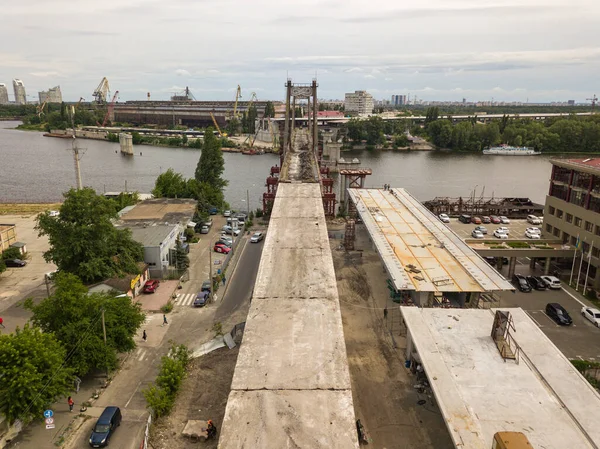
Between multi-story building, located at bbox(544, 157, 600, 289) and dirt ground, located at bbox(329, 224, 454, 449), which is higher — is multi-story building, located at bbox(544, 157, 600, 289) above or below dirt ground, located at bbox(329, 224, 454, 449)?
above

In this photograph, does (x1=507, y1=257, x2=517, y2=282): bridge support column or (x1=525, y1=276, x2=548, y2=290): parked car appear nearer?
(x1=525, y1=276, x2=548, y2=290): parked car

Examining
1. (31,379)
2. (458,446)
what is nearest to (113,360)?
(31,379)

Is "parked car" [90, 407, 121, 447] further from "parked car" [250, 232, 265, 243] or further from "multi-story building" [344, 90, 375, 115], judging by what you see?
"multi-story building" [344, 90, 375, 115]

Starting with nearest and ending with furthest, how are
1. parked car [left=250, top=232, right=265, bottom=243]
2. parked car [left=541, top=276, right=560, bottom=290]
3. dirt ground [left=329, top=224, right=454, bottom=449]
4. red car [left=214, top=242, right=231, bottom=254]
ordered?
dirt ground [left=329, top=224, right=454, bottom=449] < parked car [left=541, top=276, right=560, bottom=290] < red car [left=214, top=242, right=231, bottom=254] < parked car [left=250, top=232, right=265, bottom=243]

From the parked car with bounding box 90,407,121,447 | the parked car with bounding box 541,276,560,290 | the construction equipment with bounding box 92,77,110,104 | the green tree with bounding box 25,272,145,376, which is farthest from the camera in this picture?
the construction equipment with bounding box 92,77,110,104

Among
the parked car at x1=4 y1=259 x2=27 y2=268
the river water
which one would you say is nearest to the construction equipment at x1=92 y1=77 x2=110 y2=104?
the river water

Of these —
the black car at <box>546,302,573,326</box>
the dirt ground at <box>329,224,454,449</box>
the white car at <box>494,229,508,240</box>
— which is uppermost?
the white car at <box>494,229,508,240</box>

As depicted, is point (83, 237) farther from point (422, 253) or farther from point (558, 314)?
point (558, 314)

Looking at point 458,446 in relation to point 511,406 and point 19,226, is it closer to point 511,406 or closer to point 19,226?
point 511,406

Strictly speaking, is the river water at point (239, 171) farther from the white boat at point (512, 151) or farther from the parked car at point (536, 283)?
the parked car at point (536, 283)
